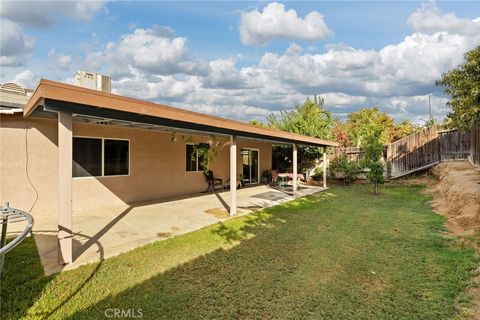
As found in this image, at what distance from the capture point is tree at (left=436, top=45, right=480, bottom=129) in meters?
7.94

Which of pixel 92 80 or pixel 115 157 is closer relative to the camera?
pixel 92 80

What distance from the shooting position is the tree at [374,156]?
11.6 metres

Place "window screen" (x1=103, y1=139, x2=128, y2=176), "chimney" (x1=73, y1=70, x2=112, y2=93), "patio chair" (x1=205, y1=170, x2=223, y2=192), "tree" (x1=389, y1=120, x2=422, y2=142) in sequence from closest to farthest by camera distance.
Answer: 1. "chimney" (x1=73, y1=70, x2=112, y2=93)
2. "window screen" (x1=103, y1=139, x2=128, y2=176)
3. "patio chair" (x1=205, y1=170, x2=223, y2=192)
4. "tree" (x1=389, y1=120, x2=422, y2=142)

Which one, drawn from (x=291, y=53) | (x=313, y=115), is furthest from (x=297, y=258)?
(x=291, y=53)

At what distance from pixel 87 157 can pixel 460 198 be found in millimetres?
10751

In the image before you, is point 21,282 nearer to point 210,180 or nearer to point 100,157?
point 100,157

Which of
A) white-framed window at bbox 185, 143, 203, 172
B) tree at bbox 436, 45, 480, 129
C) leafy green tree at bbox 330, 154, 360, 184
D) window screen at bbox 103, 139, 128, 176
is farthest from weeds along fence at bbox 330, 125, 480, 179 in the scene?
window screen at bbox 103, 139, 128, 176

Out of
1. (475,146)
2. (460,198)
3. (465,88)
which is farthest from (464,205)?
(475,146)

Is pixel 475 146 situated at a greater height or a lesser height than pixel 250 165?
greater

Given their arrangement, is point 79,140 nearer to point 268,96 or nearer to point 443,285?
point 443,285

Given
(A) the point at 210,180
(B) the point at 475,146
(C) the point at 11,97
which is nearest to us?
(C) the point at 11,97

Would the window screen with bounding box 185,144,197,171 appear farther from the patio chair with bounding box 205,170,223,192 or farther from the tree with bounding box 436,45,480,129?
the tree with bounding box 436,45,480,129

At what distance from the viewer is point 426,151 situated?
14906 mm

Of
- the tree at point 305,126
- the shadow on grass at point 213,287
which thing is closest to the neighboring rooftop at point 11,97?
the shadow on grass at point 213,287
